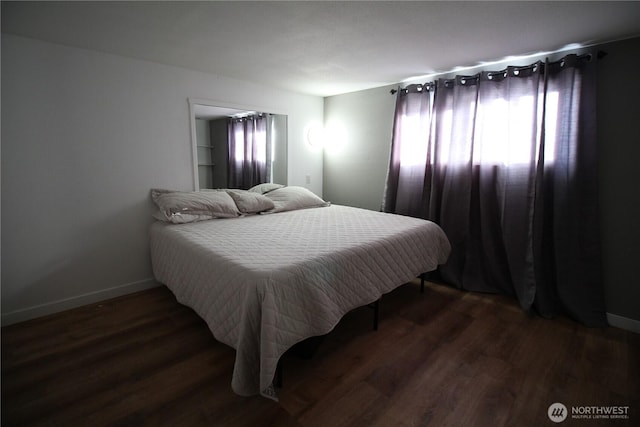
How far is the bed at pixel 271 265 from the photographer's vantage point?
1.47 metres

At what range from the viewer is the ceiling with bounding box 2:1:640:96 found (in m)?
1.70

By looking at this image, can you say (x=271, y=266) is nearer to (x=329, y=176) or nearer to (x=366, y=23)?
(x=366, y=23)

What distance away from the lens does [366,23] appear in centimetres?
189

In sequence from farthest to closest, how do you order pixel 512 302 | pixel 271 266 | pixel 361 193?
1. pixel 361 193
2. pixel 512 302
3. pixel 271 266

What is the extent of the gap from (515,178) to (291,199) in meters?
2.24

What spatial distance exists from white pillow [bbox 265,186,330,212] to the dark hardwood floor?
141 centimetres

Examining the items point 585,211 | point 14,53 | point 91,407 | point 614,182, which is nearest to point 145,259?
point 91,407

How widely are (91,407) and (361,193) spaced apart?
3311mm

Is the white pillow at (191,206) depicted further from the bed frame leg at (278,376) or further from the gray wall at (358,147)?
the gray wall at (358,147)

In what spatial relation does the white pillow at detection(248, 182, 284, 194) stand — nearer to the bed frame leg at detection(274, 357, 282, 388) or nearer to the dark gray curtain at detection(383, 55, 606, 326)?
the dark gray curtain at detection(383, 55, 606, 326)

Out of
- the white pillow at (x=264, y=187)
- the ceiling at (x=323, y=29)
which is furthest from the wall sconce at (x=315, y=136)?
the ceiling at (x=323, y=29)

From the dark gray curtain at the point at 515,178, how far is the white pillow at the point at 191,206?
2002 millimetres

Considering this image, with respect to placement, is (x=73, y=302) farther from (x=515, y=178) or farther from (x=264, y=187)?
(x=515, y=178)

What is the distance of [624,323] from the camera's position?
2268 mm
